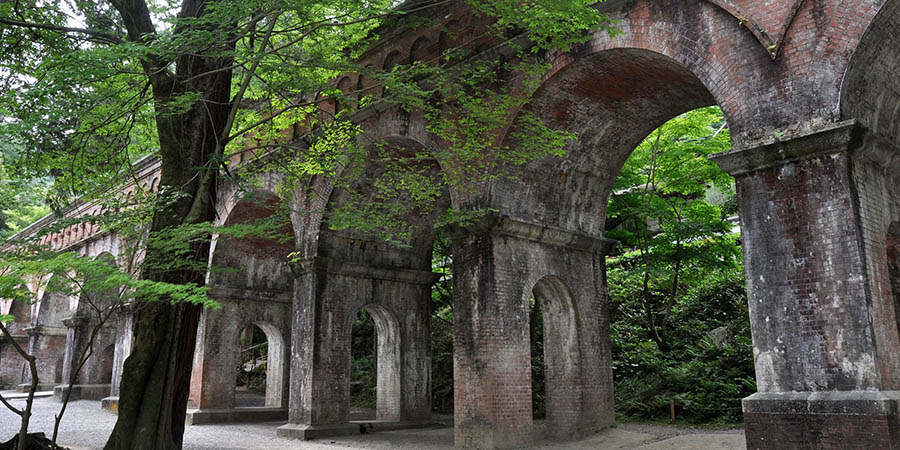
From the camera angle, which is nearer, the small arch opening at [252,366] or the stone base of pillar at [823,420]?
the stone base of pillar at [823,420]

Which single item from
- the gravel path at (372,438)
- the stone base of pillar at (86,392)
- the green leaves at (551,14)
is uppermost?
the green leaves at (551,14)

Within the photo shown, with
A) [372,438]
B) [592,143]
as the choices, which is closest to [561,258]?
[592,143]

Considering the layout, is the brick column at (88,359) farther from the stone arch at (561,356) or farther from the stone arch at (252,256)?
the stone arch at (561,356)

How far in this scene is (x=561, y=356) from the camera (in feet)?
39.0

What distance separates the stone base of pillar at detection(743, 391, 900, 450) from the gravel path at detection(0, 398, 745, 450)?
2598 mm

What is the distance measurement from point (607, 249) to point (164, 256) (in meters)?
8.26

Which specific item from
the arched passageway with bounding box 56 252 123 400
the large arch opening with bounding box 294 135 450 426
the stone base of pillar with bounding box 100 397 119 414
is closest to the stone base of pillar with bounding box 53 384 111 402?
the arched passageway with bounding box 56 252 123 400

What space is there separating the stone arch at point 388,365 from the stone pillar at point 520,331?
4.62 meters

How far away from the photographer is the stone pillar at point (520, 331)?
10.3 m

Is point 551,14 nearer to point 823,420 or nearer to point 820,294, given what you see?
point 820,294

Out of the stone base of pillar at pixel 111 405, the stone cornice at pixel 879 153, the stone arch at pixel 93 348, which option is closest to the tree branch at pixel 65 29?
the stone cornice at pixel 879 153

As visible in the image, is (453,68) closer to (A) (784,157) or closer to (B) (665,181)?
(A) (784,157)

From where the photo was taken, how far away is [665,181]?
14.4 m

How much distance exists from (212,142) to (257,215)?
841 cm
